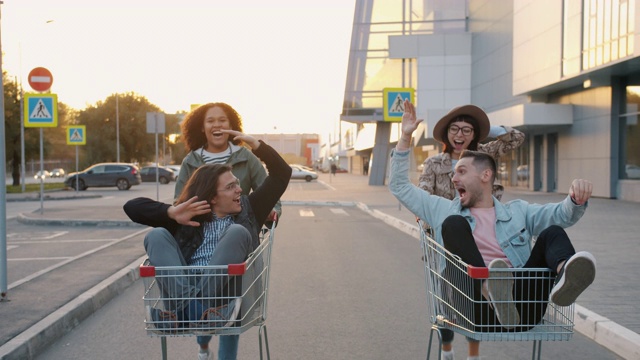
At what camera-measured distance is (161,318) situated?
346 centimetres

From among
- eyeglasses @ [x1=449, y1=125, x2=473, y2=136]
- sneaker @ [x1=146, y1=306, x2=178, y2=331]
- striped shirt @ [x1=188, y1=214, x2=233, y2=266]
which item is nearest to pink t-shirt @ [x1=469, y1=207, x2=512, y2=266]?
eyeglasses @ [x1=449, y1=125, x2=473, y2=136]

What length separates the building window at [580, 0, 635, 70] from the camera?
19.5 m

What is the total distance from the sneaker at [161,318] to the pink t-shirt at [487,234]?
1.73 meters

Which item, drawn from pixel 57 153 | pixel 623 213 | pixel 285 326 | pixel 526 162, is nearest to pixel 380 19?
pixel 526 162

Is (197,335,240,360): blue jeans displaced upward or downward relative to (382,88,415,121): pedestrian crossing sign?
downward

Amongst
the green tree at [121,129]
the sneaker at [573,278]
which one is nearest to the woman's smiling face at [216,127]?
the sneaker at [573,278]

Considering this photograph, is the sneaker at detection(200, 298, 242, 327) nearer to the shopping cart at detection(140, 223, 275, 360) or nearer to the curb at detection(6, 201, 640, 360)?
the shopping cart at detection(140, 223, 275, 360)

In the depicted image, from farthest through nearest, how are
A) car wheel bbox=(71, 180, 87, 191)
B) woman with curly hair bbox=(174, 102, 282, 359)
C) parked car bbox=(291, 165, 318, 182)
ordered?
parked car bbox=(291, 165, 318, 182) → car wheel bbox=(71, 180, 87, 191) → woman with curly hair bbox=(174, 102, 282, 359)

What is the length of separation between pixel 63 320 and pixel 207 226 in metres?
2.56

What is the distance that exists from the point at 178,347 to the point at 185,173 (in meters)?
1.55

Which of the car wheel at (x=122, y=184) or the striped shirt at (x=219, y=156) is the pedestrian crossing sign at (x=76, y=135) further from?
the striped shirt at (x=219, y=156)

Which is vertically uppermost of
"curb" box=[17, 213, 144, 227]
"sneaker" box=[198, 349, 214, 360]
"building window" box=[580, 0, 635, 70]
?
"building window" box=[580, 0, 635, 70]

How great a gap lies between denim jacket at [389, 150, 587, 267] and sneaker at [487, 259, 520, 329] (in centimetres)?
39

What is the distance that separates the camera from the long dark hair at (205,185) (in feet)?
12.5
